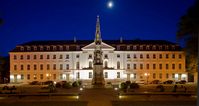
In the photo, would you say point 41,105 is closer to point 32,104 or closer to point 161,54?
point 32,104

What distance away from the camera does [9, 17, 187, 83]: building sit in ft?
348

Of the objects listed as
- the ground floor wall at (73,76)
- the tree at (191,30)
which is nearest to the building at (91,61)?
the ground floor wall at (73,76)

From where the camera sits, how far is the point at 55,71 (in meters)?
107

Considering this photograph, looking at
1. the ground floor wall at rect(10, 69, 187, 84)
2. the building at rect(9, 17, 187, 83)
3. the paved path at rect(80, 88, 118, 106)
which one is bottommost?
the paved path at rect(80, 88, 118, 106)

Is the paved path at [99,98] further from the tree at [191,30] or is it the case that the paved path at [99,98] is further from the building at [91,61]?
the building at [91,61]

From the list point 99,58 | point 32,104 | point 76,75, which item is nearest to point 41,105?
point 32,104

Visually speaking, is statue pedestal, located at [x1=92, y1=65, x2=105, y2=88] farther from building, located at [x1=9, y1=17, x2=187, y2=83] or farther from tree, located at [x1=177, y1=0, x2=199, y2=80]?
A: building, located at [x1=9, y1=17, x2=187, y2=83]

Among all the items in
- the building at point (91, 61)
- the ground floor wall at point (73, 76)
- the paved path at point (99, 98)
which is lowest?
the paved path at point (99, 98)

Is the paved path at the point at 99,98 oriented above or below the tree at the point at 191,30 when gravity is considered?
below

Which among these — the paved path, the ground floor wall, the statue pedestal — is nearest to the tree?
Result: the paved path

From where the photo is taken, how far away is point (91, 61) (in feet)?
348

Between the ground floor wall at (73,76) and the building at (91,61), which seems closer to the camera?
the ground floor wall at (73,76)

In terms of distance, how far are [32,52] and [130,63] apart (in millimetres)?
26209

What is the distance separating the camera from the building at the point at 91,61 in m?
106
